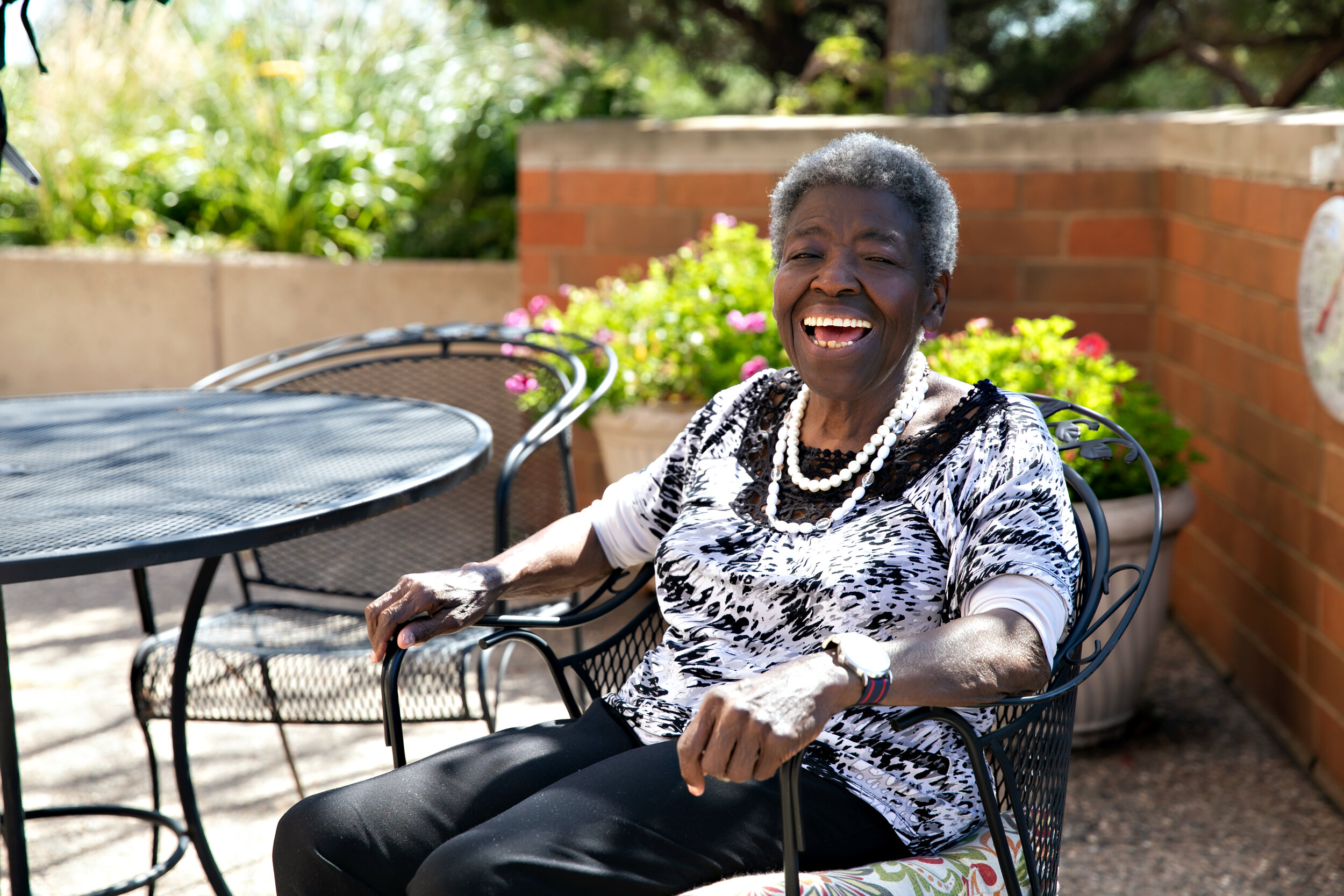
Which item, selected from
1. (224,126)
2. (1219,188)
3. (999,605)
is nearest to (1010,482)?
(999,605)

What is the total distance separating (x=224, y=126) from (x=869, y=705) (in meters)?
7.45

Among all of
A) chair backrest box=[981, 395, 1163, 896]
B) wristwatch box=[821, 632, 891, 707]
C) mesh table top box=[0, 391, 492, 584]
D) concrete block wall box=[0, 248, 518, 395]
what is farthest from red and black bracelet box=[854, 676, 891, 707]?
concrete block wall box=[0, 248, 518, 395]

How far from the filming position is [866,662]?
4.92 feet

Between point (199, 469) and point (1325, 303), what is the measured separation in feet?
8.23

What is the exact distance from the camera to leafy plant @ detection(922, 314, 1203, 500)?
3391mm

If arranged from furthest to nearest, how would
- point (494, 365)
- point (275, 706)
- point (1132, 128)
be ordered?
point (1132, 128) → point (494, 365) → point (275, 706)

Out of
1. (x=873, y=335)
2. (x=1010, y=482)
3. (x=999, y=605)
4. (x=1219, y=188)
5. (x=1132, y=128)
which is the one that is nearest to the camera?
(x=999, y=605)

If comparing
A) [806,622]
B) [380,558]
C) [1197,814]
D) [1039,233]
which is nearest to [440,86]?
[1039,233]

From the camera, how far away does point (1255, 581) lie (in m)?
3.66

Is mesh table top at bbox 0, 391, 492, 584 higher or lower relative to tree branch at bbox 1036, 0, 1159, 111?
lower

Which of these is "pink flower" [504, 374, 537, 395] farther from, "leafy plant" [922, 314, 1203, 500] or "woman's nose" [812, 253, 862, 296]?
"woman's nose" [812, 253, 862, 296]

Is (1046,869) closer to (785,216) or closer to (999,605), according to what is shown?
(999,605)

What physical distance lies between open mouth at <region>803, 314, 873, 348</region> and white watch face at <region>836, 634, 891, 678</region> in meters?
0.54

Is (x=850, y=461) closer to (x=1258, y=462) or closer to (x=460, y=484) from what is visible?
(x=460, y=484)
